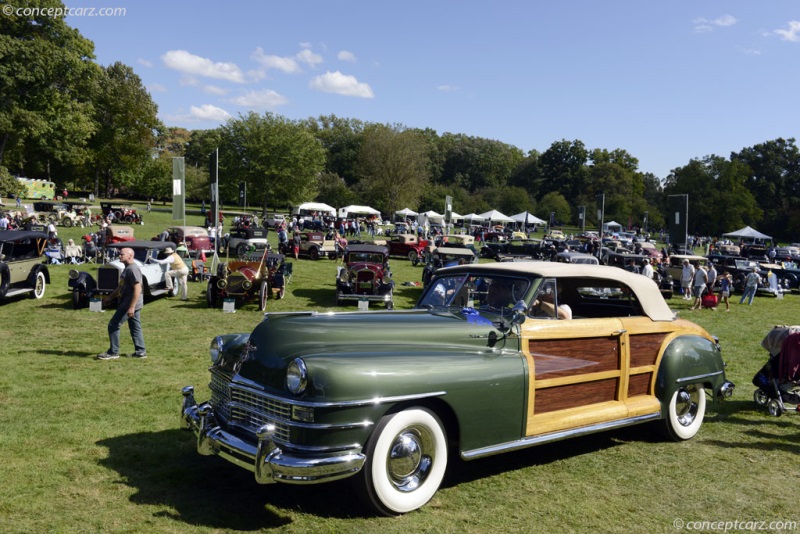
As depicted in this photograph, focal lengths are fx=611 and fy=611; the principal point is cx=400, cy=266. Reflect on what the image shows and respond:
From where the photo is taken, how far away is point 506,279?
577 centimetres

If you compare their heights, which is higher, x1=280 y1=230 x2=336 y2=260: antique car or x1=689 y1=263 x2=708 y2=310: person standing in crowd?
x1=280 y1=230 x2=336 y2=260: antique car

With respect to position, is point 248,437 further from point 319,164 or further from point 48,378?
point 319,164

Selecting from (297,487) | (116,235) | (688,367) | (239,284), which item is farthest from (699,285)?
(116,235)

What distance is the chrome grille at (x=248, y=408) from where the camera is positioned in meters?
4.29

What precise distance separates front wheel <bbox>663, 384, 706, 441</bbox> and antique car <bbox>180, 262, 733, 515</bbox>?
2 cm

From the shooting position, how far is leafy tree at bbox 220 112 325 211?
205 ft

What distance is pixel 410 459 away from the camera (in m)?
4.53

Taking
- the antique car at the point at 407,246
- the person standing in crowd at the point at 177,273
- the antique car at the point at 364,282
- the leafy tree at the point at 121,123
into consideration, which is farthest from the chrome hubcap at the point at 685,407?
the leafy tree at the point at 121,123

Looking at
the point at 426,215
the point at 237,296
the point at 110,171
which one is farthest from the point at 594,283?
the point at 110,171

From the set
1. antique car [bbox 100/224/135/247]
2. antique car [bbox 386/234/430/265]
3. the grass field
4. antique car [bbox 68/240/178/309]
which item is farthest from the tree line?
the grass field

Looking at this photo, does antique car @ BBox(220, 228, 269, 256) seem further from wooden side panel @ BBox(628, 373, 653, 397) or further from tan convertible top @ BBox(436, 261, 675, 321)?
wooden side panel @ BBox(628, 373, 653, 397)

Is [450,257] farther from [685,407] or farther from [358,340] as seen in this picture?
[358,340]

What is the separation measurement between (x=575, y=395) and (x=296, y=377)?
2664 millimetres

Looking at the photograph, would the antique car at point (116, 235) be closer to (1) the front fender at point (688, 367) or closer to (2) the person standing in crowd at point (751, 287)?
(1) the front fender at point (688, 367)
